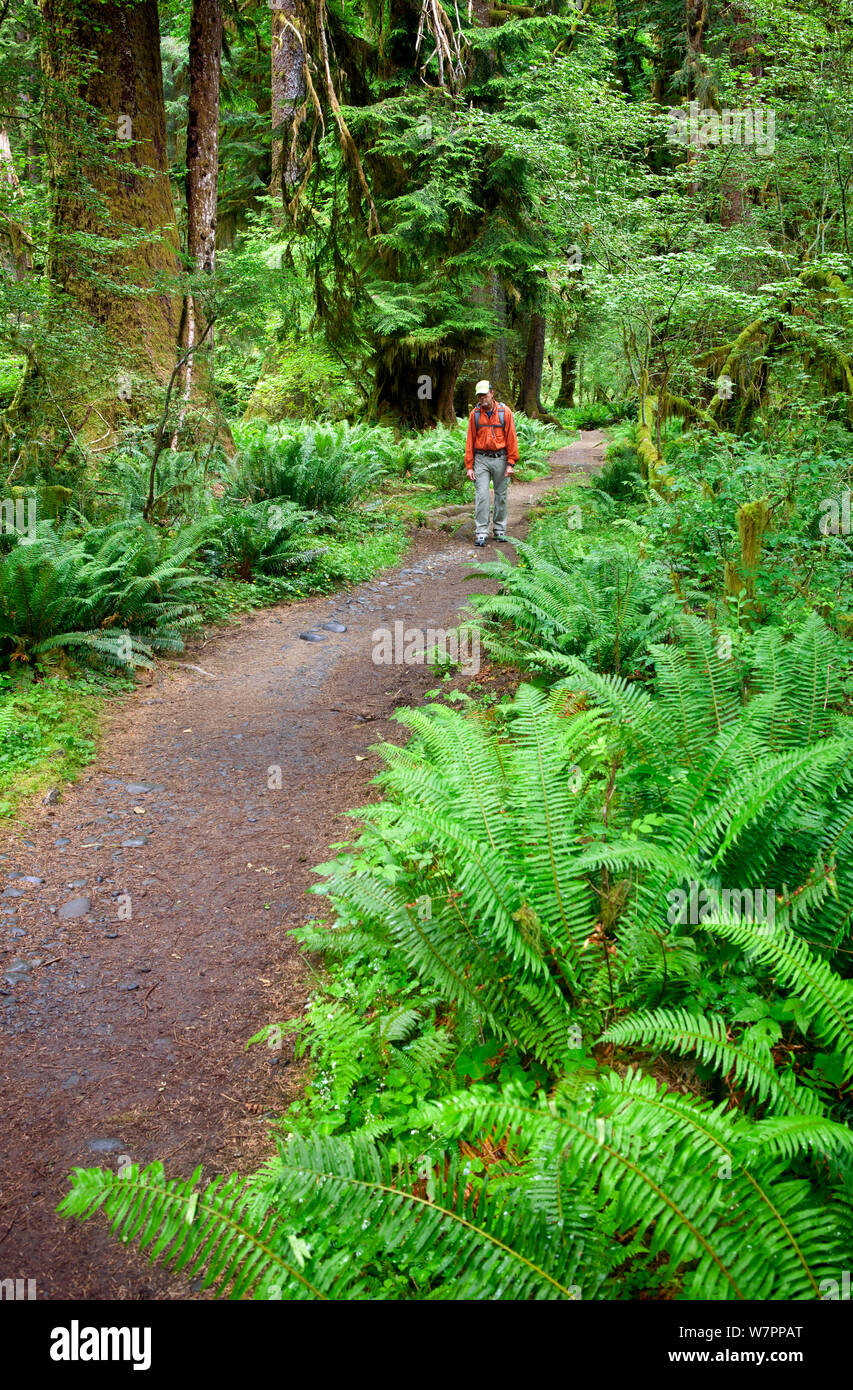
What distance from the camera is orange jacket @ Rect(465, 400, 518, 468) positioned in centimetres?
1094

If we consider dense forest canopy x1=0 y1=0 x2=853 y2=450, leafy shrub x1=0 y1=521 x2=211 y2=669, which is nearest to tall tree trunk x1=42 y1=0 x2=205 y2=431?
dense forest canopy x1=0 y1=0 x2=853 y2=450

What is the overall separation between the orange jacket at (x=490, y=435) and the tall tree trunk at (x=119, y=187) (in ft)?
13.0

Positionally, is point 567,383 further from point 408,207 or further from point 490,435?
point 490,435

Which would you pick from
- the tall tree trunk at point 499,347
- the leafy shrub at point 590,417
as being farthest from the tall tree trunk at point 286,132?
the leafy shrub at point 590,417

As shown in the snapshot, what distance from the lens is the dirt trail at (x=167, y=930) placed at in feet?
9.14

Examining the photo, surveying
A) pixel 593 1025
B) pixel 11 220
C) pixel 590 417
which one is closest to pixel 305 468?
pixel 11 220

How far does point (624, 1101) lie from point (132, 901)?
2978 mm

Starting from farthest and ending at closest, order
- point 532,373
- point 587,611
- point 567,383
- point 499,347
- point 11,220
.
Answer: point 567,383 → point 532,373 → point 499,347 → point 11,220 → point 587,611

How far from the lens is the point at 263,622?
28.9 feet

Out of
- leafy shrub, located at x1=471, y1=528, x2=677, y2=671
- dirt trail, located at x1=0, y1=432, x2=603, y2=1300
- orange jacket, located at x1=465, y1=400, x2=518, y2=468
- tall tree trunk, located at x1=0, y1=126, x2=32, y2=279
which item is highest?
tall tree trunk, located at x1=0, y1=126, x2=32, y2=279

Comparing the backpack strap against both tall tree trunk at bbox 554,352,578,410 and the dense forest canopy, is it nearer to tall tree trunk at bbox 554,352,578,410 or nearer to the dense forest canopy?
the dense forest canopy

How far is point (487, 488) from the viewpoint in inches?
452

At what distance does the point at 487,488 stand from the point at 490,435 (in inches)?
30.8
